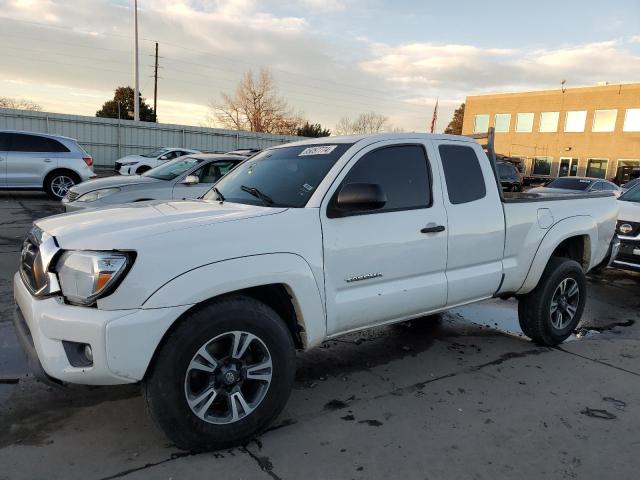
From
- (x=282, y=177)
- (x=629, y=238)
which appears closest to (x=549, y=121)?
(x=629, y=238)

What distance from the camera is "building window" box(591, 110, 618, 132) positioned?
39.8 meters

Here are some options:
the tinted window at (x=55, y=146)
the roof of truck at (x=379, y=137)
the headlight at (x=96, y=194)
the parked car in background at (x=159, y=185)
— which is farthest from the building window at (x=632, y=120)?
the roof of truck at (x=379, y=137)

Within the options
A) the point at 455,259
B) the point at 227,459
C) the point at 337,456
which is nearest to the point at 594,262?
the point at 455,259

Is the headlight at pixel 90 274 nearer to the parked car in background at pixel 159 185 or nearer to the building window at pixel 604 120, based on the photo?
the parked car in background at pixel 159 185

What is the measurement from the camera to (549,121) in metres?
43.7

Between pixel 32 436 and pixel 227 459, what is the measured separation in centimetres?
122

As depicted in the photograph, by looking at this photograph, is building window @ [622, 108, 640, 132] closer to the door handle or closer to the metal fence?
the metal fence

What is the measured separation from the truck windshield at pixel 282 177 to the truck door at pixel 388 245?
207mm

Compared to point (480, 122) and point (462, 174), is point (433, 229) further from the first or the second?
point (480, 122)

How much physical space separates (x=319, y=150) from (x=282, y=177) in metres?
0.36

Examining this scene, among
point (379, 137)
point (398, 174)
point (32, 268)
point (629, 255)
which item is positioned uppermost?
point (379, 137)

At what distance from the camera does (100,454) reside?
2.93 metres

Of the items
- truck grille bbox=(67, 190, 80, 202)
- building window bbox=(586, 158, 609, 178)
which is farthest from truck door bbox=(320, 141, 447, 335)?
building window bbox=(586, 158, 609, 178)

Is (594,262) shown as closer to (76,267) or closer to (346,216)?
(346,216)
